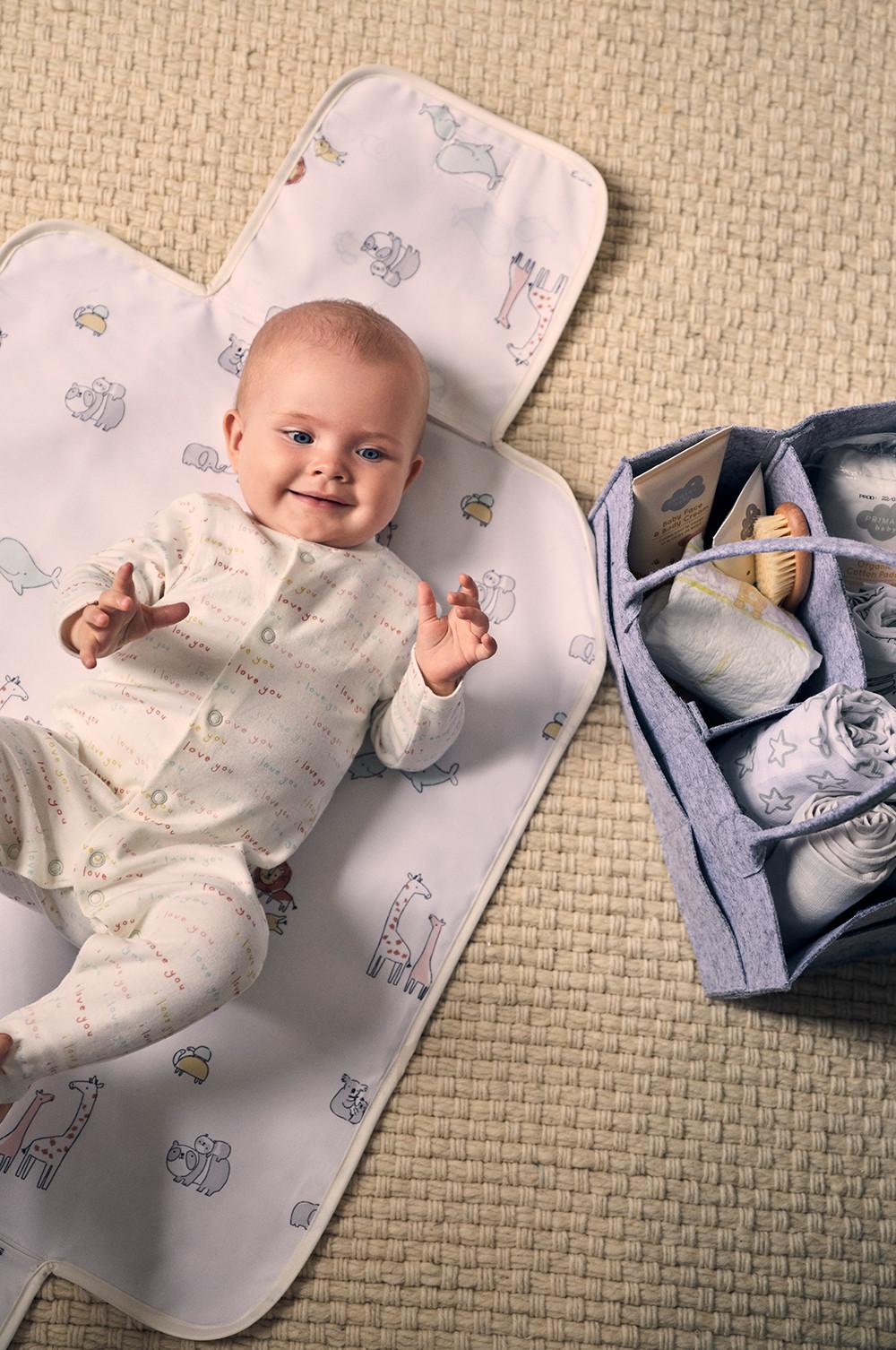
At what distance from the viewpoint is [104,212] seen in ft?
4.28

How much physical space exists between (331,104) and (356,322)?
40 centimetres

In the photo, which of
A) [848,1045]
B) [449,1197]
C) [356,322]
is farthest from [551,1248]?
[356,322]

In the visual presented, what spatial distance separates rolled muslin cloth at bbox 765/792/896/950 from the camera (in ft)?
3.18

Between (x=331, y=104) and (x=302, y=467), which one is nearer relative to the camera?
(x=302, y=467)

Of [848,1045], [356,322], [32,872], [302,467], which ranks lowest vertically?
[848,1045]

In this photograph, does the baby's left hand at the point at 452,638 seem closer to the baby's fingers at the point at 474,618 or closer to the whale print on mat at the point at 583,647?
the baby's fingers at the point at 474,618

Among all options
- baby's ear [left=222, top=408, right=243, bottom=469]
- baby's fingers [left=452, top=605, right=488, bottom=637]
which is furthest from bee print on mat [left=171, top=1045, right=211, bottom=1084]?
baby's ear [left=222, top=408, right=243, bottom=469]

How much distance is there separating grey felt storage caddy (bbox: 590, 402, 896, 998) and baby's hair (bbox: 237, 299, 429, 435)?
10.8 inches

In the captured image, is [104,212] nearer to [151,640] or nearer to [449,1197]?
[151,640]

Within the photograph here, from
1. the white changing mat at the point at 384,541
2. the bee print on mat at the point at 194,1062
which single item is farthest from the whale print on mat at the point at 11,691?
the bee print on mat at the point at 194,1062

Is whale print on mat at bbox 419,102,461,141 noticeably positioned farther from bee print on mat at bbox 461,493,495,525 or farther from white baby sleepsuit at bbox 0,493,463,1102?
white baby sleepsuit at bbox 0,493,463,1102

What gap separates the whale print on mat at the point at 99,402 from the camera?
1.24 metres

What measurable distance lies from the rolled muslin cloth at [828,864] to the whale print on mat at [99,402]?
89cm

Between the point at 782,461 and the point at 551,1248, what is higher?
the point at 782,461
